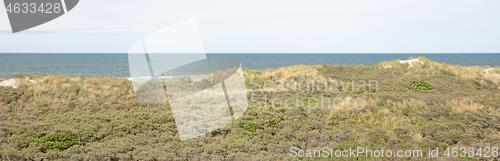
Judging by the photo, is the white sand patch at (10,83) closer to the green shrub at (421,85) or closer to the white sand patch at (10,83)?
the white sand patch at (10,83)

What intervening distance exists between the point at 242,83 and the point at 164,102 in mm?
5283

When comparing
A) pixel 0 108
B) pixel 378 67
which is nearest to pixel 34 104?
pixel 0 108

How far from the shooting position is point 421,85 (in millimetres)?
17500

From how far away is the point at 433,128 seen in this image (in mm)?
9000

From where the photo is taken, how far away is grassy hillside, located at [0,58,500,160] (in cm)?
741

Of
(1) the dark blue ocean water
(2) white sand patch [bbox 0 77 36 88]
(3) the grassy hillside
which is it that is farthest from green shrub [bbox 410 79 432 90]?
(1) the dark blue ocean water

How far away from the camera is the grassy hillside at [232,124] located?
24.3ft

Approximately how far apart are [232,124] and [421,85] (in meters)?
14.4

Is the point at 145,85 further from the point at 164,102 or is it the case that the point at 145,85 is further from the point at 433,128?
the point at 433,128

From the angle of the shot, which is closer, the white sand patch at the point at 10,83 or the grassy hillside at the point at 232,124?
the grassy hillside at the point at 232,124

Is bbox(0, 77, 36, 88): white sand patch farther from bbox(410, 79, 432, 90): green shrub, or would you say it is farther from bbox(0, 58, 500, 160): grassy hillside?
bbox(410, 79, 432, 90): green shrub

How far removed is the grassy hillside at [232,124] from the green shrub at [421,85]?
4392 mm

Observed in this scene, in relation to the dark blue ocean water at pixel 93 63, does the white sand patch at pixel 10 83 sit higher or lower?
higher

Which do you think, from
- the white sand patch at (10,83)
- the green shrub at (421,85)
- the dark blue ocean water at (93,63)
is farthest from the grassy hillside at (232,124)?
the dark blue ocean water at (93,63)
